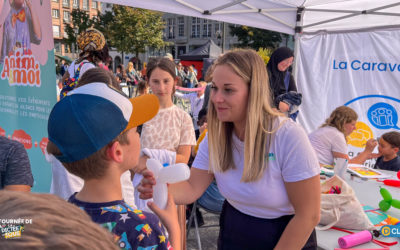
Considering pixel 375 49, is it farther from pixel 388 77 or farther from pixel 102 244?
pixel 102 244

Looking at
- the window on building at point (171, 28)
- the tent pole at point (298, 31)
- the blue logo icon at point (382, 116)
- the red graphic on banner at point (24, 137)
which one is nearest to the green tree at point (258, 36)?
the window on building at point (171, 28)

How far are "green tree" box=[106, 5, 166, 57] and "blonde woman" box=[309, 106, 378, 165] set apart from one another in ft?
78.4

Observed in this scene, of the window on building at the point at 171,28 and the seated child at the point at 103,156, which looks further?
the window on building at the point at 171,28

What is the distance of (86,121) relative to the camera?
1039 millimetres

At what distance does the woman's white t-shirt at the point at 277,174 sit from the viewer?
4.50 ft

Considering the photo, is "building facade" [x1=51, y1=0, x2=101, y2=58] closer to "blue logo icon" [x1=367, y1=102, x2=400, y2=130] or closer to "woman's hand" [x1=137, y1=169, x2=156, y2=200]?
"blue logo icon" [x1=367, y1=102, x2=400, y2=130]

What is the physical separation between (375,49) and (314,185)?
483 centimetres

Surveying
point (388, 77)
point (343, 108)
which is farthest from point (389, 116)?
point (343, 108)

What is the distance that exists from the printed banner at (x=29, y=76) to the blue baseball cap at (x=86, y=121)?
158 cm

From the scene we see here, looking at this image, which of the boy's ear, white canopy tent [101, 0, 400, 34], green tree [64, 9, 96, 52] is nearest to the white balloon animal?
the boy's ear

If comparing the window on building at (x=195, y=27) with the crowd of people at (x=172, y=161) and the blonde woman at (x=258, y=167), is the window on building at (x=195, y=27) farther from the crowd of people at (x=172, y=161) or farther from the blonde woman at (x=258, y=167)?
the blonde woman at (x=258, y=167)

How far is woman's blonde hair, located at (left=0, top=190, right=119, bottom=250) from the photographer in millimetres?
383

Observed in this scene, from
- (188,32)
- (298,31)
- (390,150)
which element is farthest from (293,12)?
(188,32)

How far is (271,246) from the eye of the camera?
150cm
